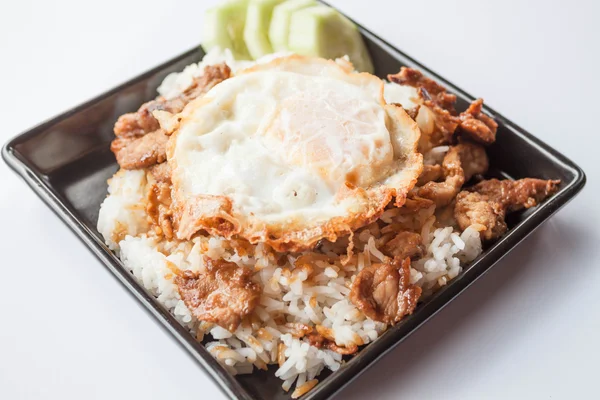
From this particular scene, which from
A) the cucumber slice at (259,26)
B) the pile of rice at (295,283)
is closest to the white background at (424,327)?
the pile of rice at (295,283)

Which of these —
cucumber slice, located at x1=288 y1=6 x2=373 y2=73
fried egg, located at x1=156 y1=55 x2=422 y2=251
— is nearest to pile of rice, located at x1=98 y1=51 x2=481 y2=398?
fried egg, located at x1=156 y1=55 x2=422 y2=251

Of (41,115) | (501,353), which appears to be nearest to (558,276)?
(501,353)

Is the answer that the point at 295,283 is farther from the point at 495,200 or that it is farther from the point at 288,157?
the point at 495,200

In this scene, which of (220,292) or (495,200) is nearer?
(220,292)

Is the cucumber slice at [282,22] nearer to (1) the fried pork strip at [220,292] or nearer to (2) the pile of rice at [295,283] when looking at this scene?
(2) the pile of rice at [295,283]

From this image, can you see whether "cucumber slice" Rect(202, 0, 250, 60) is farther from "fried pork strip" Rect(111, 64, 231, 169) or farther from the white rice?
the white rice

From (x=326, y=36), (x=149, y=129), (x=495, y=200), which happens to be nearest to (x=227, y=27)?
(x=326, y=36)
